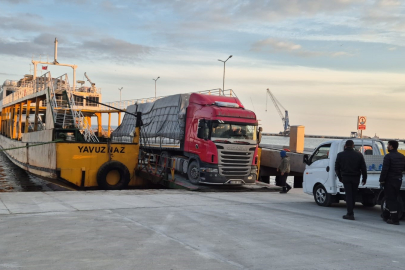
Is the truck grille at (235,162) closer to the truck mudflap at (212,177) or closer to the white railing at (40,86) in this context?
the truck mudflap at (212,177)

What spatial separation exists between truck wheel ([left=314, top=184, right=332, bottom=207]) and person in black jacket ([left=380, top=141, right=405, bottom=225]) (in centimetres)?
258

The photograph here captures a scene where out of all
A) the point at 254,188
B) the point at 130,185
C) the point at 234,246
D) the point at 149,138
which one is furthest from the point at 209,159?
the point at 234,246

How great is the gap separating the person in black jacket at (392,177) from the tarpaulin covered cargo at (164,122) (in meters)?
10.3

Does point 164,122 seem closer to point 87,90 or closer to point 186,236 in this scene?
point 186,236

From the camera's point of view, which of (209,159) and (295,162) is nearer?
(209,159)

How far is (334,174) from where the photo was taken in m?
11.5

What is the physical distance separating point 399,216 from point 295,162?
1307 cm

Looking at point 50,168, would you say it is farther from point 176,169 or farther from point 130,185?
point 176,169

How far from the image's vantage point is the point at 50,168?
19.1 m

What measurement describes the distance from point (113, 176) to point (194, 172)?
181 inches

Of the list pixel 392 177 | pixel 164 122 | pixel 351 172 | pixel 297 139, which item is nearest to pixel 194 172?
pixel 164 122

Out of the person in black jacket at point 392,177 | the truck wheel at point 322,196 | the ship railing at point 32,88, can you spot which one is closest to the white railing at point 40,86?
the ship railing at point 32,88

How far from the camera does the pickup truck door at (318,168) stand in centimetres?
1188

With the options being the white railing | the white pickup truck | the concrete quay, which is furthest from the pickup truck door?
the white railing
